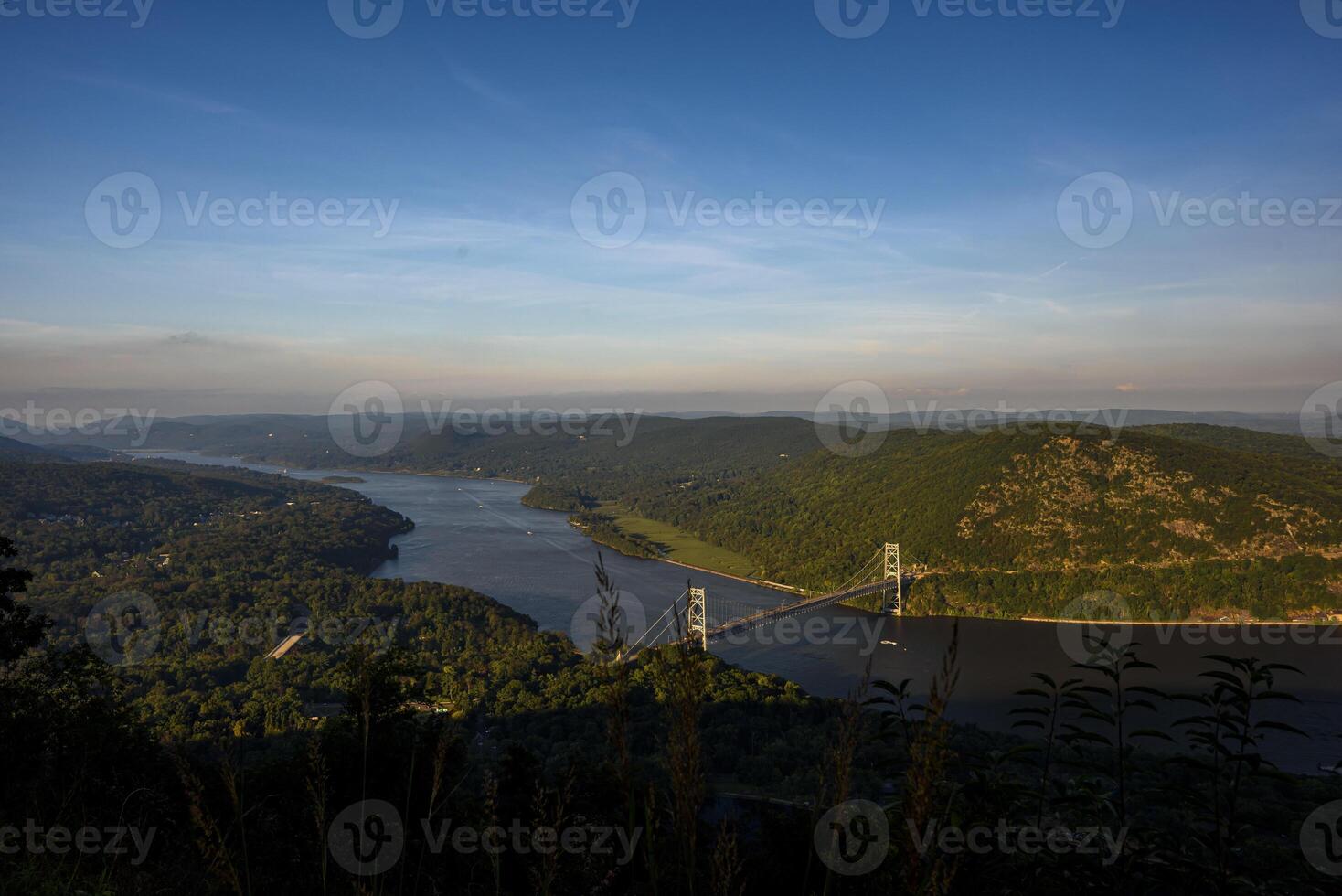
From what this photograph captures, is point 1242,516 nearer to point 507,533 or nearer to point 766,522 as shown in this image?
point 766,522

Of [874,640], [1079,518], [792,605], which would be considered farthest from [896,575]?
[1079,518]

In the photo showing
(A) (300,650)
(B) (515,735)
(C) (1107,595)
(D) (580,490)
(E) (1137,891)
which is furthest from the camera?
(D) (580,490)

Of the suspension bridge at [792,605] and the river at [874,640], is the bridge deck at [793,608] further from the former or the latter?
the river at [874,640]

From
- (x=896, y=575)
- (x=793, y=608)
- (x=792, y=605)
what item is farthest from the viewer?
(x=896, y=575)

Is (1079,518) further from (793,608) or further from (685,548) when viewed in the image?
(685,548)

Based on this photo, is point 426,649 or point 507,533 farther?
point 507,533

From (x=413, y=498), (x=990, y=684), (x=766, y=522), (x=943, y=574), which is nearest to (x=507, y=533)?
(x=766, y=522)

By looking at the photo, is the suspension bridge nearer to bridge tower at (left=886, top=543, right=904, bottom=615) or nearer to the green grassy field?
bridge tower at (left=886, top=543, right=904, bottom=615)
